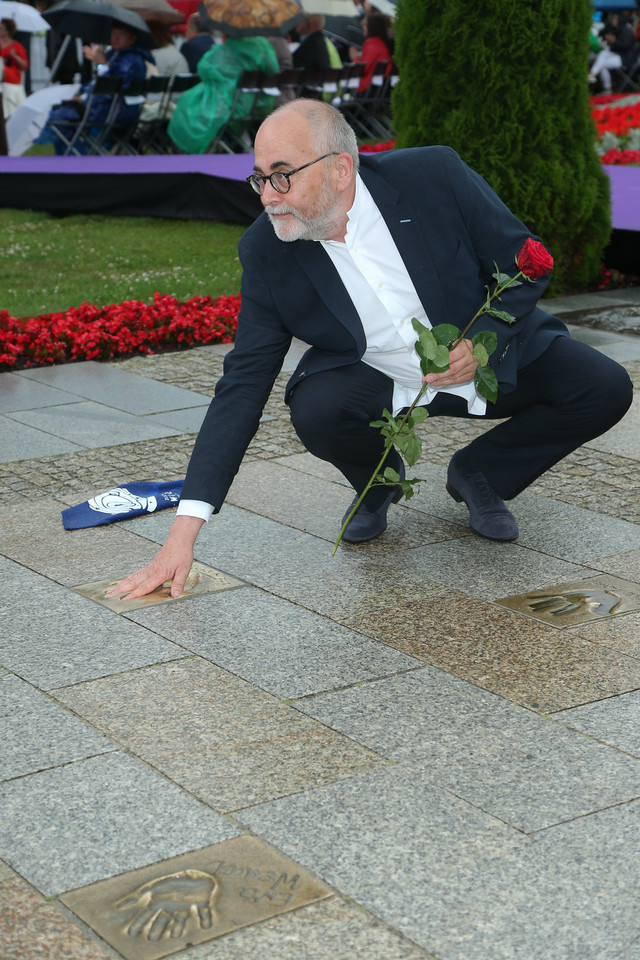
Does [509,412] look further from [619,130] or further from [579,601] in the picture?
[619,130]

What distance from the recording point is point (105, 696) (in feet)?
10.8

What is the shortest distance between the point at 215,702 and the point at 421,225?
1684 millimetres

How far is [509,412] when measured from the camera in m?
4.49

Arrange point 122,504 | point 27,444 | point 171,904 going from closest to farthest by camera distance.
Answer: point 171,904 → point 122,504 → point 27,444

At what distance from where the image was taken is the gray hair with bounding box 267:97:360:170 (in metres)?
3.70

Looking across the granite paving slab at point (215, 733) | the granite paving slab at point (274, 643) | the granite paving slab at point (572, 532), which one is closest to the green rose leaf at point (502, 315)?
the granite paving slab at point (572, 532)

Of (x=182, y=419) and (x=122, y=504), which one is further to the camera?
(x=182, y=419)

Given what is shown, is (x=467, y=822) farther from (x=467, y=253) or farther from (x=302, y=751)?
(x=467, y=253)

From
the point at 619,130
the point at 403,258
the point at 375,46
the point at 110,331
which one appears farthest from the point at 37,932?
the point at 375,46

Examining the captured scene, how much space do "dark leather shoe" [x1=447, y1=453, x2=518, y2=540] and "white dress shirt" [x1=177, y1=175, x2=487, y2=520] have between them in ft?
1.77

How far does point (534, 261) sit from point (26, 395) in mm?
3660

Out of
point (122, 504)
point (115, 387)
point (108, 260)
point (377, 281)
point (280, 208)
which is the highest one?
point (280, 208)

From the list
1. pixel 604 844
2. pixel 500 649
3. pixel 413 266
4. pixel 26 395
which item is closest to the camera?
pixel 604 844

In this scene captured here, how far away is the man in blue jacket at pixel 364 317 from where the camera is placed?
3.73m
